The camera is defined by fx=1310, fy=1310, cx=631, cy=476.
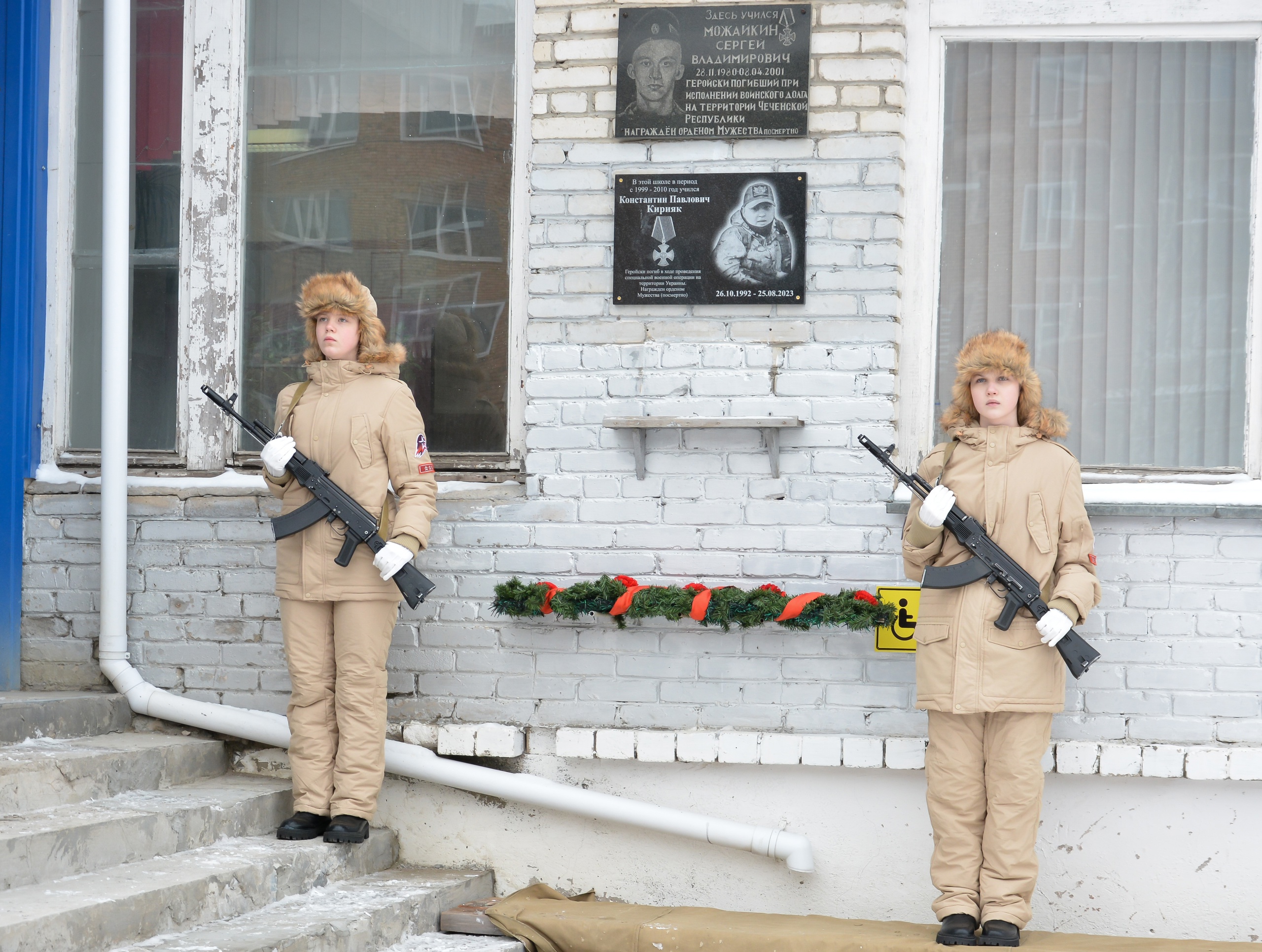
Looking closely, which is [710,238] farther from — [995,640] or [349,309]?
[995,640]

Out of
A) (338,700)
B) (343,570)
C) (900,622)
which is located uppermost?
(343,570)

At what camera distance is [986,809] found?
3.51m

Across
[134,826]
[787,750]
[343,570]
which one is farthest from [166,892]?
[787,750]

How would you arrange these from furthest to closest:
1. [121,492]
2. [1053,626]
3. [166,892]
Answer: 1. [121,492]
2. [1053,626]
3. [166,892]

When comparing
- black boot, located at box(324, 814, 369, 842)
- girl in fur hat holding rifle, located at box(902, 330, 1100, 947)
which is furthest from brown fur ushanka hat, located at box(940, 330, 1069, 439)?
black boot, located at box(324, 814, 369, 842)

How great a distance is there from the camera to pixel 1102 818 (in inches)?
151

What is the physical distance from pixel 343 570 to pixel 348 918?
37.3 inches

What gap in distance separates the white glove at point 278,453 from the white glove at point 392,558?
38cm

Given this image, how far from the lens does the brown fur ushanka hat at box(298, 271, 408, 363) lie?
384cm

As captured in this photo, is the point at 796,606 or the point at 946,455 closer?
the point at 946,455

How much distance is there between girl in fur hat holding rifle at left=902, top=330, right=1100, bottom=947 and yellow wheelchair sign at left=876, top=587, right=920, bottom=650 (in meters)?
0.34

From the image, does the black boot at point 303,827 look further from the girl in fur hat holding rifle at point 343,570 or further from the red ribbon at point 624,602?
the red ribbon at point 624,602

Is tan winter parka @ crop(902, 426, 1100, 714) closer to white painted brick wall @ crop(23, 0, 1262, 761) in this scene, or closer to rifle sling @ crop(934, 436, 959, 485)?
rifle sling @ crop(934, 436, 959, 485)

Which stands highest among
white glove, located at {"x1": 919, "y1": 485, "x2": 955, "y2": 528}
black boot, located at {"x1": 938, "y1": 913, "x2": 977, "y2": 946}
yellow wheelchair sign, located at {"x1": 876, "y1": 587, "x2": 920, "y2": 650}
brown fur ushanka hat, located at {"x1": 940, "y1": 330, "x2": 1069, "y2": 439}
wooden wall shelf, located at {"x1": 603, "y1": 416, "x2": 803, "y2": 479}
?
A: brown fur ushanka hat, located at {"x1": 940, "y1": 330, "x2": 1069, "y2": 439}
